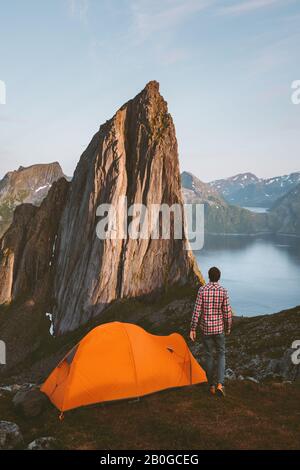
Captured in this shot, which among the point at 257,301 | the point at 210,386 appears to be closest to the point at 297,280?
the point at 257,301

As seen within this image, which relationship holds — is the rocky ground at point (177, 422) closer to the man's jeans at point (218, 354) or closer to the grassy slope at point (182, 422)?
the grassy slope at point (182, 422)

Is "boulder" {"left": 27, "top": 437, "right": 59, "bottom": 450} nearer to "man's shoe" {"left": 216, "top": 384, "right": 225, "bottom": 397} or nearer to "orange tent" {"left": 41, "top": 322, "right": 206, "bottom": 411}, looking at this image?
"orange tent" {"left": 41, "top": 322, "right": 206, "bottom": 411}

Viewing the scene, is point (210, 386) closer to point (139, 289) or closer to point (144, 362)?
point (144, 362)

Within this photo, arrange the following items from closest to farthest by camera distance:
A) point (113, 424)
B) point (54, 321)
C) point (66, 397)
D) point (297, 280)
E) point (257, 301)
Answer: point (113, 424) → point (66, 397) → point (54, 321) → point (257, 301) → point (297, 280)

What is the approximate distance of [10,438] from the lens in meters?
11.8

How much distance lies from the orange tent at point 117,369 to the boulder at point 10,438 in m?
1.98

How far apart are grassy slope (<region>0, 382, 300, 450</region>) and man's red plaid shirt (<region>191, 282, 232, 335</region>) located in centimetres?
270

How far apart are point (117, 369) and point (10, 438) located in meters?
4.68

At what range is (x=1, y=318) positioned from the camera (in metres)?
61.6

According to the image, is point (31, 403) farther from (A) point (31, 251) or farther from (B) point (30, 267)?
(A) point (31, 251)

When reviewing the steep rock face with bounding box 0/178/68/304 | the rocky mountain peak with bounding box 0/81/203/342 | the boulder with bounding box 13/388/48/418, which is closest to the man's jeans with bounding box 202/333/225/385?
the boulder with bounding box 13/388/48/418

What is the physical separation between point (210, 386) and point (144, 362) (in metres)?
2.83

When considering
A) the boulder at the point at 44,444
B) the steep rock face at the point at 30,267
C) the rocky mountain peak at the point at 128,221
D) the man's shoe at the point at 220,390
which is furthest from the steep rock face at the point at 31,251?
the boulder at the point at 44,444
